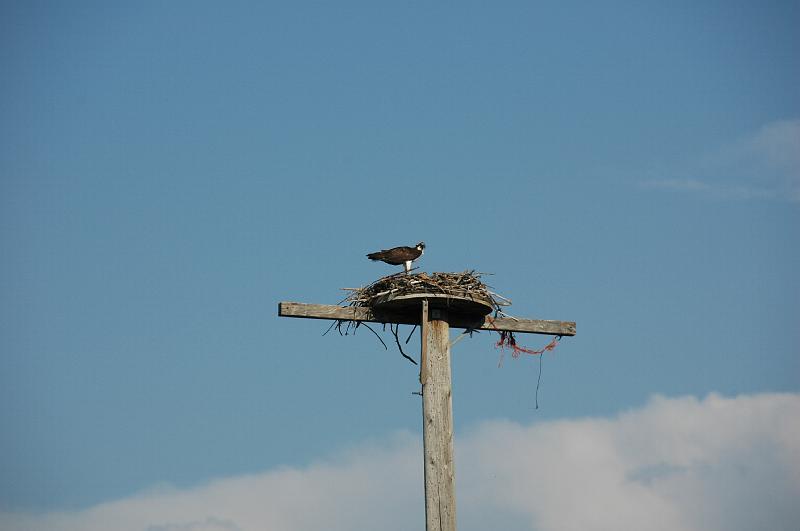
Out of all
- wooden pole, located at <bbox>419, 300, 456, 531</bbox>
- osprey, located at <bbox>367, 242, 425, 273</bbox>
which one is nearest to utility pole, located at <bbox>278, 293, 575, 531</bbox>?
wooden pole, located at <bbox>419, 300, 456, 531</bbox>

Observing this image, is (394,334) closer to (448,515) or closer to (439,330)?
(439,330)

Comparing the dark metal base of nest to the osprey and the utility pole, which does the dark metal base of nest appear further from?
the osprey

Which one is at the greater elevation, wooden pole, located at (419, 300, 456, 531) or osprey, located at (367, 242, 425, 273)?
osprey, located at (367, 242, 425, 273)

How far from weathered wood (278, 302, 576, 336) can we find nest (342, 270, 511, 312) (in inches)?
5.7

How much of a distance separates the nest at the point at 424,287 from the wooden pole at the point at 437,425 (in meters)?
0.31

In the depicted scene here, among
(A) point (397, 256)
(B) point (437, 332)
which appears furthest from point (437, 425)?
(A) point (397, 256)

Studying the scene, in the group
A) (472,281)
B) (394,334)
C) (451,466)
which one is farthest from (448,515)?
(472,281)

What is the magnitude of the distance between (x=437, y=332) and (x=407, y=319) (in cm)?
39

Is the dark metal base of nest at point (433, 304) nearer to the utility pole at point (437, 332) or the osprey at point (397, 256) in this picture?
the utility pole at point (437, 332)

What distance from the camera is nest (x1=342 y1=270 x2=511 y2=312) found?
10477 millimetres

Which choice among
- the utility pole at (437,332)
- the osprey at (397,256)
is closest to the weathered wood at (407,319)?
the utility pole at (437,332)

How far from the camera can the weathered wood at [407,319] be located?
1018 cm

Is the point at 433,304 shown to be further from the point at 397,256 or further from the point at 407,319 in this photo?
the point at 397,256

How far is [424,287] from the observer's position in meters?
10.6
